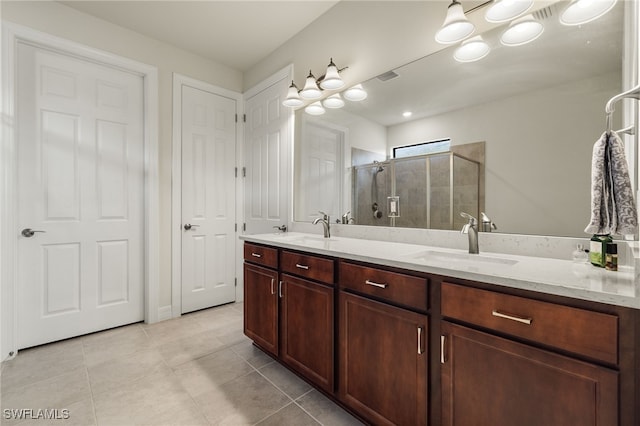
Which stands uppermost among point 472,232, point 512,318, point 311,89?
point 311,89

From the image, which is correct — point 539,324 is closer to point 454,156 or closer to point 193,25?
point 454,156

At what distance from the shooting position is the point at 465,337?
1.02m

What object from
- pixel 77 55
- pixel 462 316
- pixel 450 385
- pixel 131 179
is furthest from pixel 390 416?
pixel 77 55

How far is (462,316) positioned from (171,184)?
2.81m

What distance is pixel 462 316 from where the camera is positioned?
1028 millimetres

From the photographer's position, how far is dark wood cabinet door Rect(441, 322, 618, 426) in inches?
31.0

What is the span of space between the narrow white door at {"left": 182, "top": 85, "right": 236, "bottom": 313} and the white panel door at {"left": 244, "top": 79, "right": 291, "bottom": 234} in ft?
0.72

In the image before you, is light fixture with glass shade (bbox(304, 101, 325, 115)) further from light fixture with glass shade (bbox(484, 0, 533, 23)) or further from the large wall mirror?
light fixture with glass shade (bbox(484, 0, 533, 23))

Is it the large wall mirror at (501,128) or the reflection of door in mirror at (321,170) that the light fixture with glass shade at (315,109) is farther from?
the large wall mirror at (501,128)

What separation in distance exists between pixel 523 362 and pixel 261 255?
1.55 meters

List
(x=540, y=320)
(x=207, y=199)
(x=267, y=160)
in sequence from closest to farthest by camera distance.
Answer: (x=540, y=320), (x=267, y=160), (x=207, y=199)

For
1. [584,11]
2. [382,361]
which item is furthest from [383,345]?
[584,11]

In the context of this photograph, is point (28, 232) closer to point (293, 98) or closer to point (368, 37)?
point (293, 98)

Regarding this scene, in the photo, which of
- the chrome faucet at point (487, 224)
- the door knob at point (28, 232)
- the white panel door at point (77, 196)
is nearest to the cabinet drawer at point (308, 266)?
the chrome faucet at point (487, 224)
